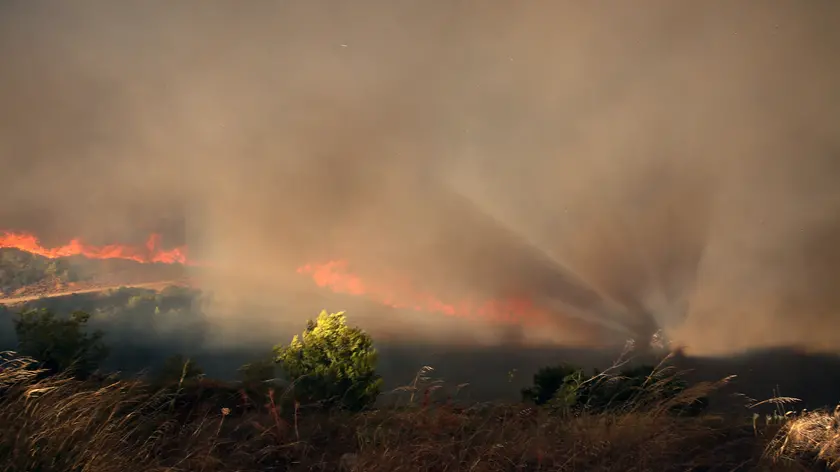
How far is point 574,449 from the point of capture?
521 centimetres

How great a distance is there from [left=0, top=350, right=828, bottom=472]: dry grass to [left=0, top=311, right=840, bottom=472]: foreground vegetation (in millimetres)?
14

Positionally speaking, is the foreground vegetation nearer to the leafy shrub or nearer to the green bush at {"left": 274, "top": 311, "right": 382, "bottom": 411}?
the leafy shrub

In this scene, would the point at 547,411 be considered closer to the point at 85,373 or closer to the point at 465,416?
the point at 465,416

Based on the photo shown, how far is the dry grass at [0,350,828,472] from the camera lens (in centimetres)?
456

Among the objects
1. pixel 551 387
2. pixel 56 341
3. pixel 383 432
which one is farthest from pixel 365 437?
pixel 551 387

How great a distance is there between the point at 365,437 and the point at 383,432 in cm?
19

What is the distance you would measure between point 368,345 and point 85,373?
7093 millimetres

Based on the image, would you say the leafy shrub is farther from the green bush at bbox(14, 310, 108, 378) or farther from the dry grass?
the green bush at bbox(14, 310, 108, 378)

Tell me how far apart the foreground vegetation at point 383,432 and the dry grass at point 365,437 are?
0.01 metres

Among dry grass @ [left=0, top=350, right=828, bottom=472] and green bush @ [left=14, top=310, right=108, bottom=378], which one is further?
green bush @ [left=14, top=310, right=108, bottom=378]

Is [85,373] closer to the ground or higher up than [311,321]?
closer to the ground

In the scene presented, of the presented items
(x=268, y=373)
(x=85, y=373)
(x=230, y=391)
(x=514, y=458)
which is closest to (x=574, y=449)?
(x=514, y=458)

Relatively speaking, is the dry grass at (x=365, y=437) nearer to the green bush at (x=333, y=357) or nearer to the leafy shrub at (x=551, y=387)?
the leafy shrub at (x=551, y=387)

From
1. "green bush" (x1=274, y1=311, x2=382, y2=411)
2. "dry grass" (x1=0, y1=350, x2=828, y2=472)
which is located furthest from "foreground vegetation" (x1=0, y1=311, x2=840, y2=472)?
"green bush" (x1=274, y1=311, x2=382, y2=411)
